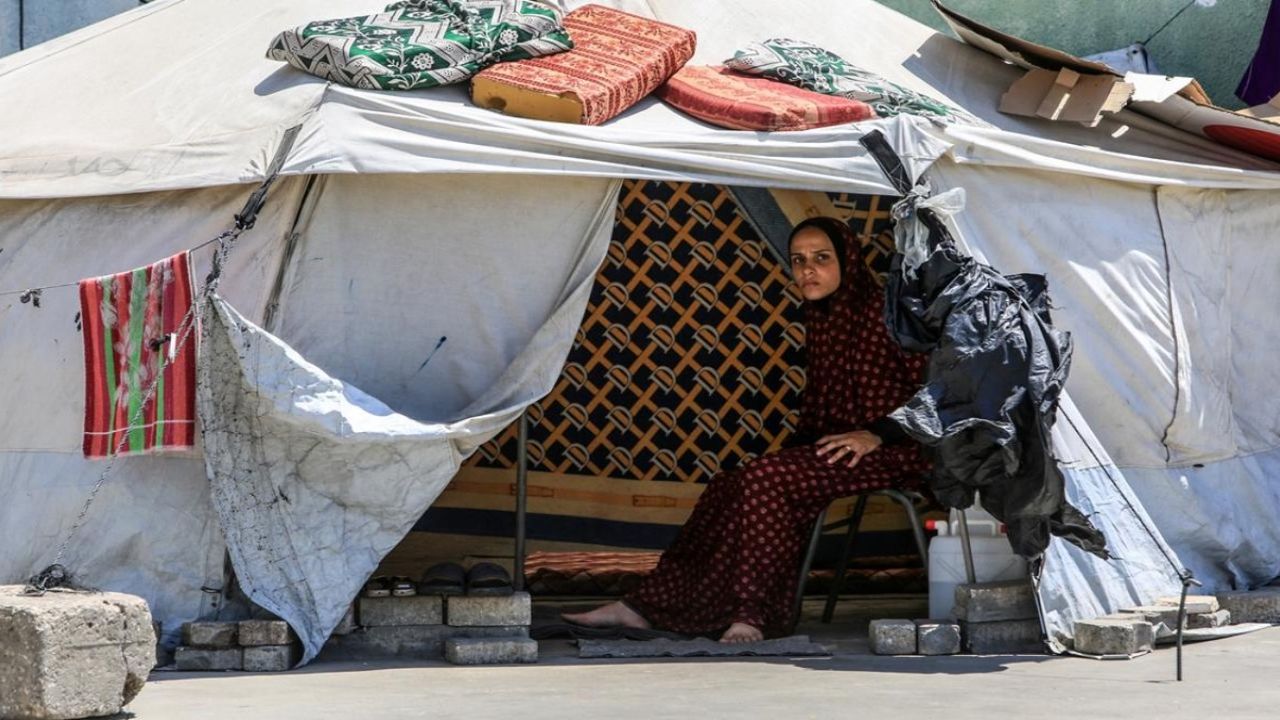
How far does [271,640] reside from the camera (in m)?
4.66

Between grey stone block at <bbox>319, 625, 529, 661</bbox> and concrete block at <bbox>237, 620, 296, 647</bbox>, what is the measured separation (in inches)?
7.9

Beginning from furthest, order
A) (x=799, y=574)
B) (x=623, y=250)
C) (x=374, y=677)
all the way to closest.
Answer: (x=623, y=250)
(x=799, y=574)
(x=374, y=677)

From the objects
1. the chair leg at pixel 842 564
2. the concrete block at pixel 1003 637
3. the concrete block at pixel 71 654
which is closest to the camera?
the concrete block at pixel 71 654

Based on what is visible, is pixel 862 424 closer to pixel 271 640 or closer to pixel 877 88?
pixel 877 88

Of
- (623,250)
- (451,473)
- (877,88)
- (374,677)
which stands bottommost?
(374,677)

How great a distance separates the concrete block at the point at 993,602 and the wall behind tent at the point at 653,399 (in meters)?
1.19

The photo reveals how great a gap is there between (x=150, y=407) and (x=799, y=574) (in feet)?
5.84

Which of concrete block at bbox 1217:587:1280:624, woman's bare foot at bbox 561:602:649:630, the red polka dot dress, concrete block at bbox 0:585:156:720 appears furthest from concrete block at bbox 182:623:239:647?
concrete block at bbox 1217:587:1280:624

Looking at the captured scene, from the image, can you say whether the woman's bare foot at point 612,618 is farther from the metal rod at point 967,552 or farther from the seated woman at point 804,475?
the metal rod at point 967,552

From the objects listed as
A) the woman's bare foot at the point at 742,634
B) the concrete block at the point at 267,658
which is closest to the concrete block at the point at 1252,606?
the woman's bare foot at the point at 742,634

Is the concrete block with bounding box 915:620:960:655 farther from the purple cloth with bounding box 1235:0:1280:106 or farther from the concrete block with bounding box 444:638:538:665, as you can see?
the purple cloth with bounding box 1235:0:1280:106

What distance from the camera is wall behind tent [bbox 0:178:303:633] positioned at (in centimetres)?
486

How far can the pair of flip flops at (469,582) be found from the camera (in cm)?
492

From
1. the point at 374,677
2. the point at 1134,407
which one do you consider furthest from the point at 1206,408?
the point at 374,677
